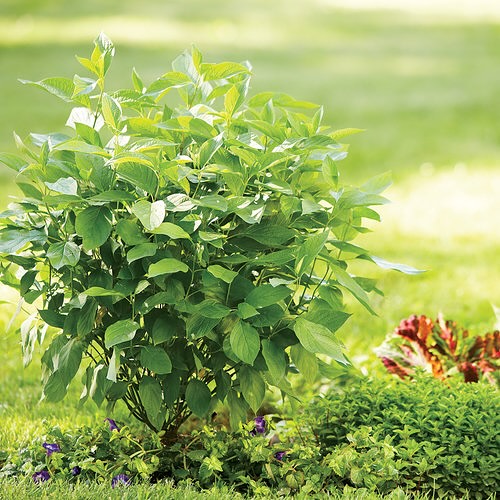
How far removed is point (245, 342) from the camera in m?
2.69

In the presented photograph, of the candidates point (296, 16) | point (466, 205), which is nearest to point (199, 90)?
point (466, 205)

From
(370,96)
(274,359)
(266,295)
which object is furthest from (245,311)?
(370,96)

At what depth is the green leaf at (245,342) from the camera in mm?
2670

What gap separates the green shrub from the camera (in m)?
2.91

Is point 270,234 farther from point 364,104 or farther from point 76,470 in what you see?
point 364,104

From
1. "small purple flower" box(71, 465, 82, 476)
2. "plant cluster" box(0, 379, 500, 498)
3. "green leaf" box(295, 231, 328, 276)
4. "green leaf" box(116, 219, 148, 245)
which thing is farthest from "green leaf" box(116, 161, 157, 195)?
"small purple flower" box(71, 465, 82, 476)

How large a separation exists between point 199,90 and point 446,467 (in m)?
1.50

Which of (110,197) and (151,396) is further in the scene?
(151,396)

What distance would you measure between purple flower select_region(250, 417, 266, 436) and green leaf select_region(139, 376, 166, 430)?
0.53m

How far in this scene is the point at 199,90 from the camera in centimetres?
308

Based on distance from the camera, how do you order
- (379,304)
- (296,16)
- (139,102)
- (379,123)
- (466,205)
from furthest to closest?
(296,16)
(379,123)
(466,205)
(379,304)
(139,102)

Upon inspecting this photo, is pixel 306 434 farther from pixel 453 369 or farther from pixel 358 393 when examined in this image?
pixel 453 369

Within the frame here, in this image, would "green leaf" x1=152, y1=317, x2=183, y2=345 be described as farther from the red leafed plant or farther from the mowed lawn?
the red leafed plant

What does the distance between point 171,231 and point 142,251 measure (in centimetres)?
12
